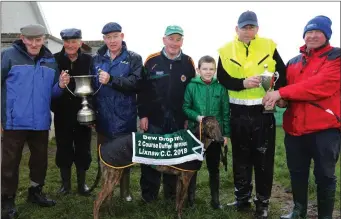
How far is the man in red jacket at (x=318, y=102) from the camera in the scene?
170 inches

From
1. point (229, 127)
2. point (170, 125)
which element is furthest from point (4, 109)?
point (229, 127)

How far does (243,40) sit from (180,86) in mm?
1090

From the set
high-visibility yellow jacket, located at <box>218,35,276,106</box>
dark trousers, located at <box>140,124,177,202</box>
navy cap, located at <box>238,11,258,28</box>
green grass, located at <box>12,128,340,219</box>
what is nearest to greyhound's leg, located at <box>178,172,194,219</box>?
green grass, located at <box>12,128,340,219</box>

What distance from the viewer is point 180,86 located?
Answer: 509 centimetres

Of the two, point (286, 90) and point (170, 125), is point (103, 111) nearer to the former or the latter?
point (170, 125)

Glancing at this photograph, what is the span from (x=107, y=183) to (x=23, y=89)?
67.3 inches

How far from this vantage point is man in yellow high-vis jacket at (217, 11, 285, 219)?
469 cm

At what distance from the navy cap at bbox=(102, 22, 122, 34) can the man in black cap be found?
0.78 meters

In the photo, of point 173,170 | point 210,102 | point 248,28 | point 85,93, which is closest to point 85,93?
point 85,93

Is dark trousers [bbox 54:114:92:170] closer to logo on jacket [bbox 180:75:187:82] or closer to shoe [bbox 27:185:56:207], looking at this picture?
shoe [bbox 27:185:56:207]

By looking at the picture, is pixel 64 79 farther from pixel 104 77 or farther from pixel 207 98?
pixel 207 98

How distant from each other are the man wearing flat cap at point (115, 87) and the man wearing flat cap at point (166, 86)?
6.9 inches

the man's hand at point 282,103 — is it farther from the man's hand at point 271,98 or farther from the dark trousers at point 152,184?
the dark trousers at point 152,184

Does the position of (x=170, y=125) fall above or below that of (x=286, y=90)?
below
